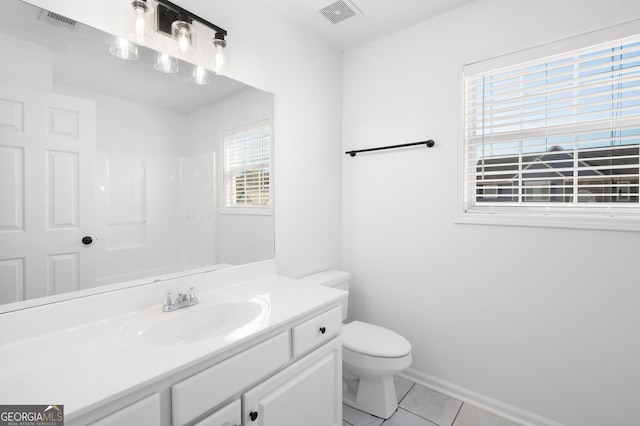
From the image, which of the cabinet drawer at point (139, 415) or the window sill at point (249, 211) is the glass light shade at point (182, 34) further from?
the cabinet drawer at point (139, 415)

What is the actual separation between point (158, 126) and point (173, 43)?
0.39 m

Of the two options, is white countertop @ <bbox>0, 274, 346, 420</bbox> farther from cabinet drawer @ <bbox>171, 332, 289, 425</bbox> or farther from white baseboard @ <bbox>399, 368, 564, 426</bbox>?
white baseboard @ <bbox>399, 368, 564, 426</bbox>

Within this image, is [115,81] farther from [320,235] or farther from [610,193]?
[610,193]

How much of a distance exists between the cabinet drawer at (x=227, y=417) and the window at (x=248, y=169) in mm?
982

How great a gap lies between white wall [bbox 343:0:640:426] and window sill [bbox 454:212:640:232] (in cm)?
4

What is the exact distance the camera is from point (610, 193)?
5.08ft

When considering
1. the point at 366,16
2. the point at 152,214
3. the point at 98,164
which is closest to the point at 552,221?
the point at 366,16

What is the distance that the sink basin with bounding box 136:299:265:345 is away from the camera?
117 cm

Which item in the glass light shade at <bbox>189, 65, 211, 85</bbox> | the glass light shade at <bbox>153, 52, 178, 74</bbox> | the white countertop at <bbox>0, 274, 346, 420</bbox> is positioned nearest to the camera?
the white countertop at <bbox>0, 274, 346, 420</bbox>

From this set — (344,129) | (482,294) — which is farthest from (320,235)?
(482,294)

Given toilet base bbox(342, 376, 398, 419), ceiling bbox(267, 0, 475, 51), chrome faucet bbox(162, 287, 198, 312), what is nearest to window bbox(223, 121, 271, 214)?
chrome faucet bbox(162, 287, 198, 312)

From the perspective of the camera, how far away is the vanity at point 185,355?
30.1 inches

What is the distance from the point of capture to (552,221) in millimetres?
1633

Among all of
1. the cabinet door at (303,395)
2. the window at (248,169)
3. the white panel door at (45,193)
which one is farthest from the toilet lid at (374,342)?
the white panel door at (45,193)
